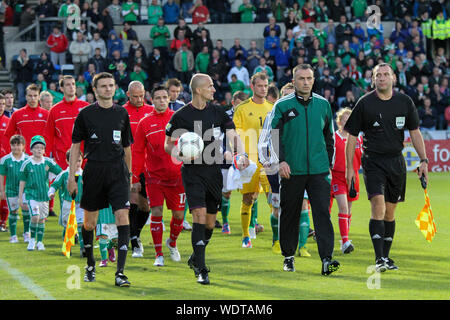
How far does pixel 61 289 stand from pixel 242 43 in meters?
21.7

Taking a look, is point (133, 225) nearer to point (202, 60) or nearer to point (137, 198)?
point (137, 198)

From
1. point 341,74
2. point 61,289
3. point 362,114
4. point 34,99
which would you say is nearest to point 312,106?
point 362,114

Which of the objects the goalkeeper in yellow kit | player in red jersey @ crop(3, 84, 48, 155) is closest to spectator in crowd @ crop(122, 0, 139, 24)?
player in red jersey @ crop(3, 84, 48, 155)

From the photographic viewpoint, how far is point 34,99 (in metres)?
14.2

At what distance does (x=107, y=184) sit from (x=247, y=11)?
70.9 ft

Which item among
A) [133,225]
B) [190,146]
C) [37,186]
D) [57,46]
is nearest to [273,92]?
[133,225]

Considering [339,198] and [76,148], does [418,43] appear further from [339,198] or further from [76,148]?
[76,148]

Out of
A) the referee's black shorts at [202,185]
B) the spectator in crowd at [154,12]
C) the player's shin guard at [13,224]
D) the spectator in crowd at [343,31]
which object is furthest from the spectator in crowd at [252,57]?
the referee's black shorts at [202,185]

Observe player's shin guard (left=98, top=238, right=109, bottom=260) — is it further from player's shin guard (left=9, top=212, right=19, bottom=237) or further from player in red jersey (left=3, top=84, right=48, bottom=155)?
player in red jersey (left=3, top=84, right=48, bottom=155)

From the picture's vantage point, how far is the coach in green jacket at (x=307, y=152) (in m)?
9.15

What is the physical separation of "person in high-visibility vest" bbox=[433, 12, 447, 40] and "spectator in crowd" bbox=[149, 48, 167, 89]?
10156mm

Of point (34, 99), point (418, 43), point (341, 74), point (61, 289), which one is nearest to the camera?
point (61, 289)

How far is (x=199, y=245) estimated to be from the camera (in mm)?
8883

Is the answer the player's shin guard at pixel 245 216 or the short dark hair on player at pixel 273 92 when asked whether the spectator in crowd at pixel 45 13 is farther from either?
the player's shin guard at pixel 245 216
